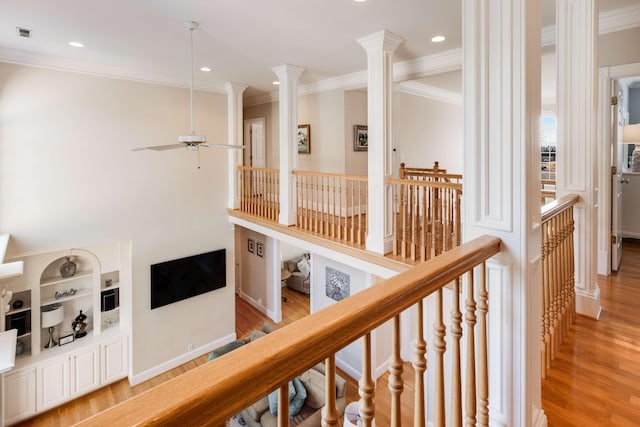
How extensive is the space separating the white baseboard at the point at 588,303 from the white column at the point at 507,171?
172cm

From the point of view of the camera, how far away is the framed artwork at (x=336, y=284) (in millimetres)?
5988

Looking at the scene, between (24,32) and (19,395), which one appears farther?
(19,395)

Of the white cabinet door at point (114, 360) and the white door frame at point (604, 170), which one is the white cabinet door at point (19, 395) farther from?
the white door frame at point (604, 170)

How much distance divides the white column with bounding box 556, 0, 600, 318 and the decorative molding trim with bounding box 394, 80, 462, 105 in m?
3.96

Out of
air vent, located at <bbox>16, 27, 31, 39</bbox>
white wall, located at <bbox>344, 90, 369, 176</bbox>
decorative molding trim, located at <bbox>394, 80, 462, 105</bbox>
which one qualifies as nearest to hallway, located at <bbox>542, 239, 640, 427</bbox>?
white wall, located at <bbox>344, 90, 369, 176</bbox>

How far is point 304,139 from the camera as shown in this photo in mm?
6637

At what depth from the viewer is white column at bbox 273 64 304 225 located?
5105mm

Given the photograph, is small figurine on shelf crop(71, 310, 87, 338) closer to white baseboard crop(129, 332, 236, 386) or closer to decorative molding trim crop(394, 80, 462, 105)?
white baseboard crop(129, 332, 236, 386)

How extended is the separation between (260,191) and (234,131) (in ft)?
4.21

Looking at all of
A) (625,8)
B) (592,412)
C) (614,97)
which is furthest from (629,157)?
(592,412)

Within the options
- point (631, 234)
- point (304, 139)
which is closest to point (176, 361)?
point (304, 139)

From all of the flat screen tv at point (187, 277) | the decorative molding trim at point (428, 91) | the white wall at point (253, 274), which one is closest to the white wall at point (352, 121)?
the decorative molding trim at point (428, 91)

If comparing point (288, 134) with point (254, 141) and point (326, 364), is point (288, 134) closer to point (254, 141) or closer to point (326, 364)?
point (254, 141)

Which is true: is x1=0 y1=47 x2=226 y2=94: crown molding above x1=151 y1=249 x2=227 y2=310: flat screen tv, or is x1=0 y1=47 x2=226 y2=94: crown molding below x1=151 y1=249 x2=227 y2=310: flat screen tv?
above
